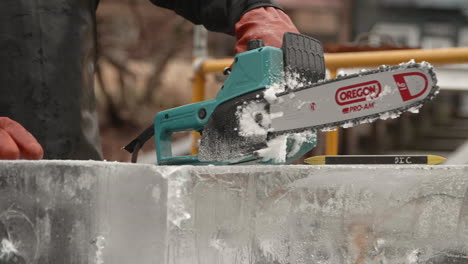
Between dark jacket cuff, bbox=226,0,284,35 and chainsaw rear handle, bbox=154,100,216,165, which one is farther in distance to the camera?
dark jacket cuff, bbox=226,0,284,35

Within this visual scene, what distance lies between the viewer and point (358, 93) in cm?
151

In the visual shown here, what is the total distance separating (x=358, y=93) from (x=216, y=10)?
31.6 inches

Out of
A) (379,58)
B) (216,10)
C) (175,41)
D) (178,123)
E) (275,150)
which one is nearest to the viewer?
(275,150)

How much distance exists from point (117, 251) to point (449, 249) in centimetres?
71

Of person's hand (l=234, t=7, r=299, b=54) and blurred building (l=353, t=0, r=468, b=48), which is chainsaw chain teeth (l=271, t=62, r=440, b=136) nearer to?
person's hand (l=234, t=7, r=299, b=54)

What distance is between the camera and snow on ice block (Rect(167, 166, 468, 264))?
1.20 m

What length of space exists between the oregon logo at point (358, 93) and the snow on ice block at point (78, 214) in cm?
60

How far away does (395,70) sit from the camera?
145cm

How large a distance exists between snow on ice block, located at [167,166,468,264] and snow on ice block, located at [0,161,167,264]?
0.13m

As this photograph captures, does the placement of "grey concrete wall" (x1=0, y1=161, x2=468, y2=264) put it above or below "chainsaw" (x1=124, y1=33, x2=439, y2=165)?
below

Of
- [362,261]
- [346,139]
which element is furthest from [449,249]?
[346,139]

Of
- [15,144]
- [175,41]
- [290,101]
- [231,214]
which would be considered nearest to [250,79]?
[290,101]

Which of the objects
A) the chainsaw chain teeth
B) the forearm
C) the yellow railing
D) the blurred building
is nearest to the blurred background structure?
the blurred building

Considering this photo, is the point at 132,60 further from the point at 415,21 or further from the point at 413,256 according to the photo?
the point at 413,256
